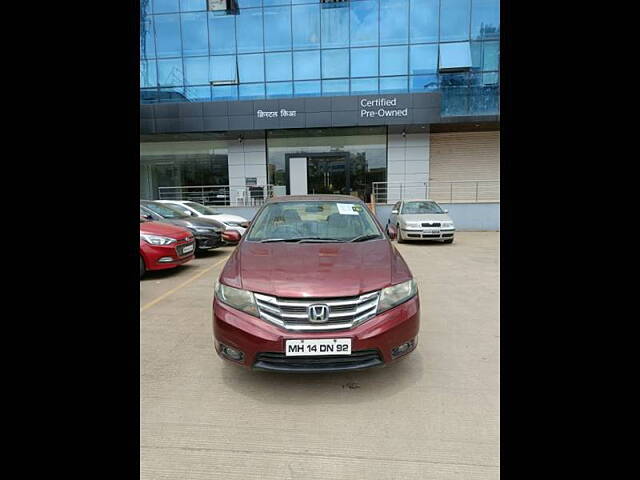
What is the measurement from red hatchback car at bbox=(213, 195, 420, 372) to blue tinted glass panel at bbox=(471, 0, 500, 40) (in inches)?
683

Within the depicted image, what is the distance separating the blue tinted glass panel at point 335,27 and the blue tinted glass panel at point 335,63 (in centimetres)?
34

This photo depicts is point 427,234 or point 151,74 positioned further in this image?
point 151,74

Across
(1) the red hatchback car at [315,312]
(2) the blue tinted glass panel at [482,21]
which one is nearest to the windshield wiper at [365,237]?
(1) the red hatchback car at [315,312]

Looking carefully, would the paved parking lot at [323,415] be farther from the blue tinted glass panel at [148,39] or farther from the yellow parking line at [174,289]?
the blue tinted glass panel at [148,39]

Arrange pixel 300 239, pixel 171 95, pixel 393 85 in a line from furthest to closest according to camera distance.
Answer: pixel 171 95
pixel 393 85
pixel 300 239

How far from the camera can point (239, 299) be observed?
8.98ft

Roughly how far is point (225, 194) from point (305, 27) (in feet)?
28.8

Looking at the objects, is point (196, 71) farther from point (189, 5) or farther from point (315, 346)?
point (315, 346)

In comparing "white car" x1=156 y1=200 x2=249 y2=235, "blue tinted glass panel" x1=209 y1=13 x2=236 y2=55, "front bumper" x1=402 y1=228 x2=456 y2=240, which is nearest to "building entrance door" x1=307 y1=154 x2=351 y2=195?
"blue tinted glass panel" x1=209 y1=13 x2=236 y2=55

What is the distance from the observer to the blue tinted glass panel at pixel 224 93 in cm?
1778

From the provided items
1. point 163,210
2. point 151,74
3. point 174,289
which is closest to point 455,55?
point 151,74

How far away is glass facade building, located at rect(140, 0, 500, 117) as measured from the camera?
16.5 meters
